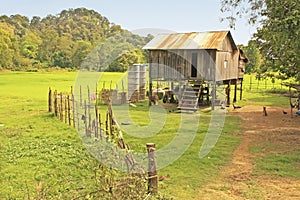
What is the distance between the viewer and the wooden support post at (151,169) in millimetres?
6184

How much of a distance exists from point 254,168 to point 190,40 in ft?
42.2

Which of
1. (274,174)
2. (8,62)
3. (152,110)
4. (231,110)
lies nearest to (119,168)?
(274,174)

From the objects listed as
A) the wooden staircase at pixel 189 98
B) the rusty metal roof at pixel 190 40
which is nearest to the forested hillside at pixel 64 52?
the rusty metal roof at pixel 190 40

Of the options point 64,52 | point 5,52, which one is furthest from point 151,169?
point 64,52

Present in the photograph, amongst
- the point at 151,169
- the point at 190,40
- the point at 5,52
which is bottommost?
the point at 151,169

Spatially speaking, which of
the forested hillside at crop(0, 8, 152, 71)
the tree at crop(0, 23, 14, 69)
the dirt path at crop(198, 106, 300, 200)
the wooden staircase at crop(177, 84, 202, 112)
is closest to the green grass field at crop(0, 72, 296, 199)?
the dirt path at crop(198, 106, 300, 200)

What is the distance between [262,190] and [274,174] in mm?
1288

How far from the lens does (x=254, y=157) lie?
10641 millimetres

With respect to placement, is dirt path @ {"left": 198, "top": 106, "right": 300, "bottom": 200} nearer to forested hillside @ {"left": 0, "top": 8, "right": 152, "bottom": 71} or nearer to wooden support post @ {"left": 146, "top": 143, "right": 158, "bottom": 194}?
wooden support post @ {"left": 146, "top": 143, "right": 158, "bottom": 194}

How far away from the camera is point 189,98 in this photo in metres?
20.5

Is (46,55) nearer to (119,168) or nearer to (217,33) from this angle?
(217,33)

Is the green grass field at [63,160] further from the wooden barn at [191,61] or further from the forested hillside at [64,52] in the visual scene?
the forested hillside at [64,52]

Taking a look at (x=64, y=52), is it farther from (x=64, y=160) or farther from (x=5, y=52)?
(x=64, y=160)

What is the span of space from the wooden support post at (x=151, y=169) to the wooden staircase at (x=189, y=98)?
13588 millimetres
